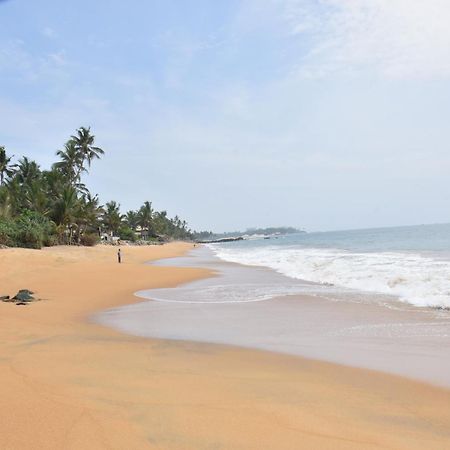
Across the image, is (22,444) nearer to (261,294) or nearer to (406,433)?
(406,433)

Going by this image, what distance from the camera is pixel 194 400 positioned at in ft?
11.8

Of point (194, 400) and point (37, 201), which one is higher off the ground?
point (37, 201)

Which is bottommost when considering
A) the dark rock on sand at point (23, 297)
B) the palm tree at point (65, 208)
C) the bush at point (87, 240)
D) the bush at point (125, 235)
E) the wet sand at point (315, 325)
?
the wet sand at point (315, 325)

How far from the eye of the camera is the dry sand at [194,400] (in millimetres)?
2920

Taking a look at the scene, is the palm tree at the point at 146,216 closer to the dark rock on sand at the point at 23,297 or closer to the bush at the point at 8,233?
the bush at the point at 8,233

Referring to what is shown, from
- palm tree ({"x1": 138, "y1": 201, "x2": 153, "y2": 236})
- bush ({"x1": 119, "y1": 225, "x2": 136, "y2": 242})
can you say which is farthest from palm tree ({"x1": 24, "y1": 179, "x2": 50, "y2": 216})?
palm tree ({"x1": 138, "y1": 201, "x2": 153, "y2": 236})

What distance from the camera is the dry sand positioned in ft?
9.58

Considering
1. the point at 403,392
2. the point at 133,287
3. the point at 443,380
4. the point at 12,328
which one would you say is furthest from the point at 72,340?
the point at 133,287

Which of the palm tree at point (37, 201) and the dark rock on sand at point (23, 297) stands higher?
the palm tree at point (37, 201)

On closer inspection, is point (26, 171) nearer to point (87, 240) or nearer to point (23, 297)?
point (87, 240)

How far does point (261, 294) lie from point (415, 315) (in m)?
4.42

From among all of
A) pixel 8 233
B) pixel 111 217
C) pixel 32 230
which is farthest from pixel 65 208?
pixel 111 217

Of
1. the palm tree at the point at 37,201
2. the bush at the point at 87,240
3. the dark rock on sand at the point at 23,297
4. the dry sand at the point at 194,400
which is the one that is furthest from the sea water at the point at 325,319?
the bush at the point at 87,240

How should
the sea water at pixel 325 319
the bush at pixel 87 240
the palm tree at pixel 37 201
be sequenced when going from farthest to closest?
the bush at pixel 87 240 < the palm tree at pixel 37 201 < the sea water at pixel 325 319
